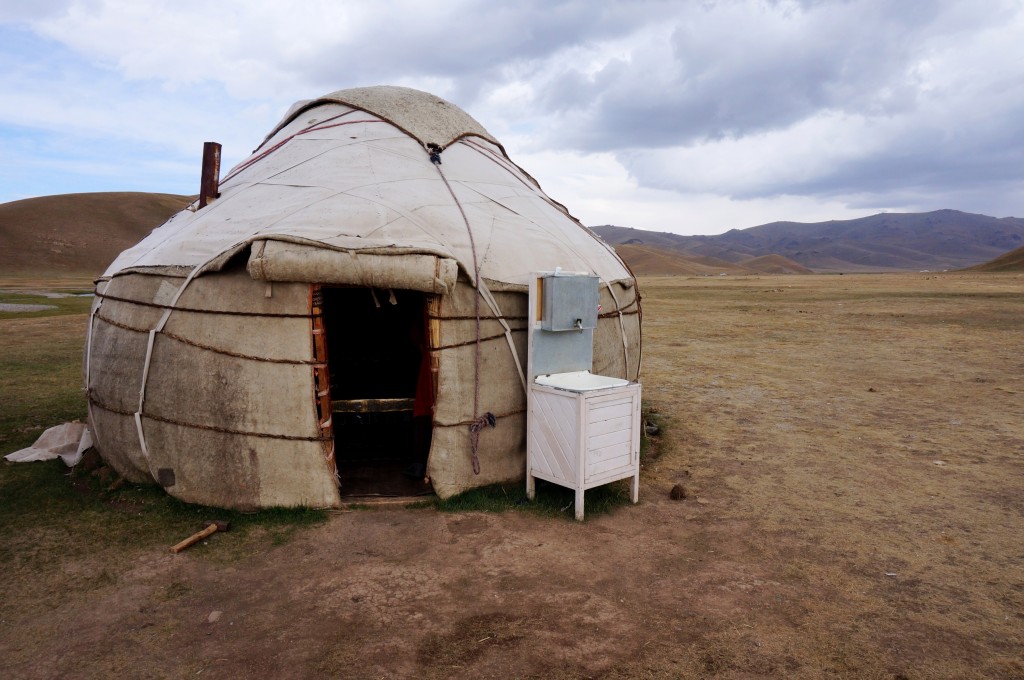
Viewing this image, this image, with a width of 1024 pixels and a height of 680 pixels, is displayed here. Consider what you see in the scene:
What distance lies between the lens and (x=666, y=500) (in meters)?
5.20

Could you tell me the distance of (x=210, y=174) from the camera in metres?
5.96

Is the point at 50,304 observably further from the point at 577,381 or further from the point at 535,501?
the point at 577,381

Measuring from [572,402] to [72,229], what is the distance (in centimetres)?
6337

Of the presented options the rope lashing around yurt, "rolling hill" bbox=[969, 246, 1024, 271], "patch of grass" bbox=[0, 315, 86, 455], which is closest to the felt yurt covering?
the rope lashing around yurt

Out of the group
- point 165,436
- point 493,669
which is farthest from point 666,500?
point 165,436

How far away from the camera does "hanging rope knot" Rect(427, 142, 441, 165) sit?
6.15 m

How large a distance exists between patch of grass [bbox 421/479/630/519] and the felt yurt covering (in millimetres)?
108

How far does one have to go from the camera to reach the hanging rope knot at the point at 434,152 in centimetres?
615

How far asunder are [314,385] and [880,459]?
5.05 meters

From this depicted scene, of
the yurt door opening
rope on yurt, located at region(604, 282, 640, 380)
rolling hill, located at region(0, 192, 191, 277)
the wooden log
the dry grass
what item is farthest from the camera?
rolling hill, located at region(0, 192, 191, 277)

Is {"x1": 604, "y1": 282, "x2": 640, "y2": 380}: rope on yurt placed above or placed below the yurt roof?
below

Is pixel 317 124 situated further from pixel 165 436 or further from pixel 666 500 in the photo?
pixel 666 500

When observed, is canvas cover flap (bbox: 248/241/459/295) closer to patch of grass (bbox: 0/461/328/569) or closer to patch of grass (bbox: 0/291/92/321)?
patch of grass (bbox: 0/461/328/569)

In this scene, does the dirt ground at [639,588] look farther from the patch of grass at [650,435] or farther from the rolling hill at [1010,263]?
the rolling hill at [1010,263]
